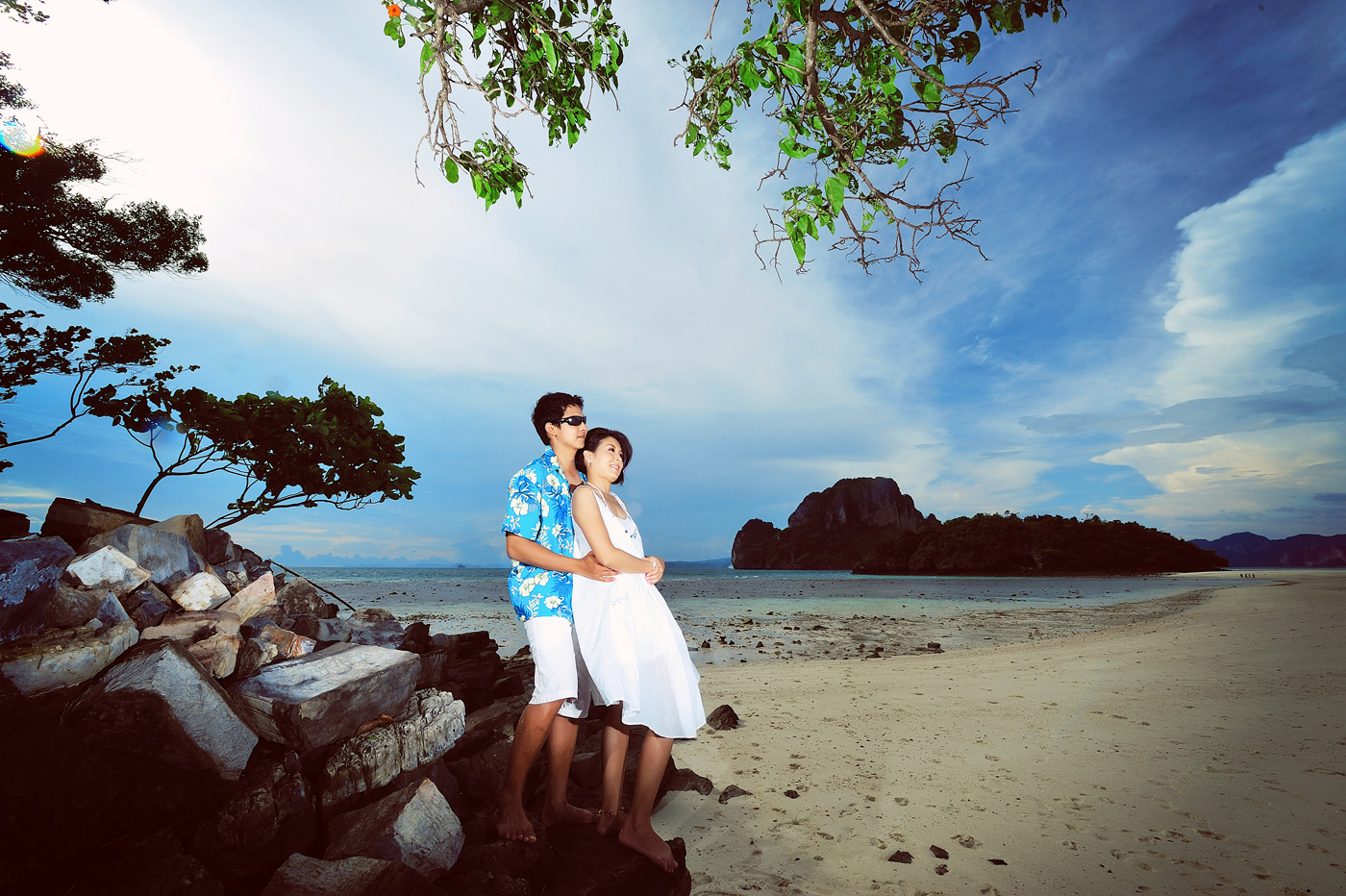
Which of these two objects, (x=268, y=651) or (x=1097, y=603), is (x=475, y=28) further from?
(x=1097, y=603)

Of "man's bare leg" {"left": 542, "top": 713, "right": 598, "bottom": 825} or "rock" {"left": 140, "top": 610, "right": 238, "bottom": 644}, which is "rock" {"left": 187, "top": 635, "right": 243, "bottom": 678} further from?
"man's bare leg" {"left": 542, "top": 713, "right": 598, "bottom": 825}

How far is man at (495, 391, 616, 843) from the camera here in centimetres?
313

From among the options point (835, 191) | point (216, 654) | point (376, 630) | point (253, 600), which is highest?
point (835, 191)

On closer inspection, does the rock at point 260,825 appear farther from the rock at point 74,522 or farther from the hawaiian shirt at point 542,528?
the rock at point 74,522

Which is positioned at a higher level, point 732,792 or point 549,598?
point 549,598

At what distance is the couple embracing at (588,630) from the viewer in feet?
9.88

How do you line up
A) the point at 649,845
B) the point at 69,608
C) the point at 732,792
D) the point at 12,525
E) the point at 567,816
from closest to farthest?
the point at 649,845 < the point at 567,816 < the point at 69,608 < the point at 732,792 < the point at 12,525

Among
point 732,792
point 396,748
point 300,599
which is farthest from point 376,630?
point 732,792

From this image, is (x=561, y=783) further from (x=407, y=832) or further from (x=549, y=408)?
(x=549, y=408)

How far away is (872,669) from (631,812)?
24.7 feet

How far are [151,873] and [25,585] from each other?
2051 mm

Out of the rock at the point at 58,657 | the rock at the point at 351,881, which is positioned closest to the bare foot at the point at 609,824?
the rock at the point at 351,881

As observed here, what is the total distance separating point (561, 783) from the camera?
10.9ft

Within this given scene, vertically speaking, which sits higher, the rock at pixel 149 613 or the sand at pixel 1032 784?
the rock at pixel 149 613
